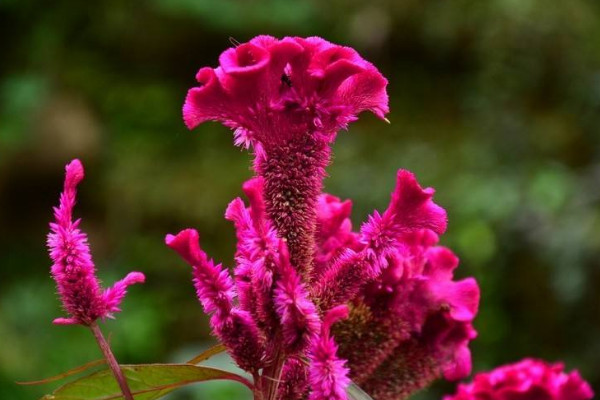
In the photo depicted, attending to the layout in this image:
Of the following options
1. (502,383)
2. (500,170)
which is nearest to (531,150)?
(500,170)

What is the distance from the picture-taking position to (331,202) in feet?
2.52

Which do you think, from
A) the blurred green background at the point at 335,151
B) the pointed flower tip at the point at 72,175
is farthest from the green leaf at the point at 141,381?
the blurred green background at the point at 335,151

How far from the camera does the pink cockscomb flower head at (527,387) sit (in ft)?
2.92

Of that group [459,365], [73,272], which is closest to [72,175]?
[73,272]

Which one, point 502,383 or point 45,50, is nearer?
point 502,383

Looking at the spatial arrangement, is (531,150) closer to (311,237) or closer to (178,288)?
(178,288)

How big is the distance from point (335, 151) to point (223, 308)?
318 centimetres

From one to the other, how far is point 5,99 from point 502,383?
3360 mm

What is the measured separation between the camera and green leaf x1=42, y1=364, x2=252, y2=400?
2.10 ft

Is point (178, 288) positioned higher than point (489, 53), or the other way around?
→ point (489, 53)

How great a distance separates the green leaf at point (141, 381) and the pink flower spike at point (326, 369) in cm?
7

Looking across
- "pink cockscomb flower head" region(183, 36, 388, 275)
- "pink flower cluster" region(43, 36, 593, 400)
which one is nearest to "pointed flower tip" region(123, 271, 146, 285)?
"pink flower cluster" region(43, 36, 593, 400)

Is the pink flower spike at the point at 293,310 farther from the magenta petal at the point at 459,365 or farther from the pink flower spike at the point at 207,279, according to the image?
the magenta petal at the point at 459,365

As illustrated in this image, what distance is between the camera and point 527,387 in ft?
2.91
